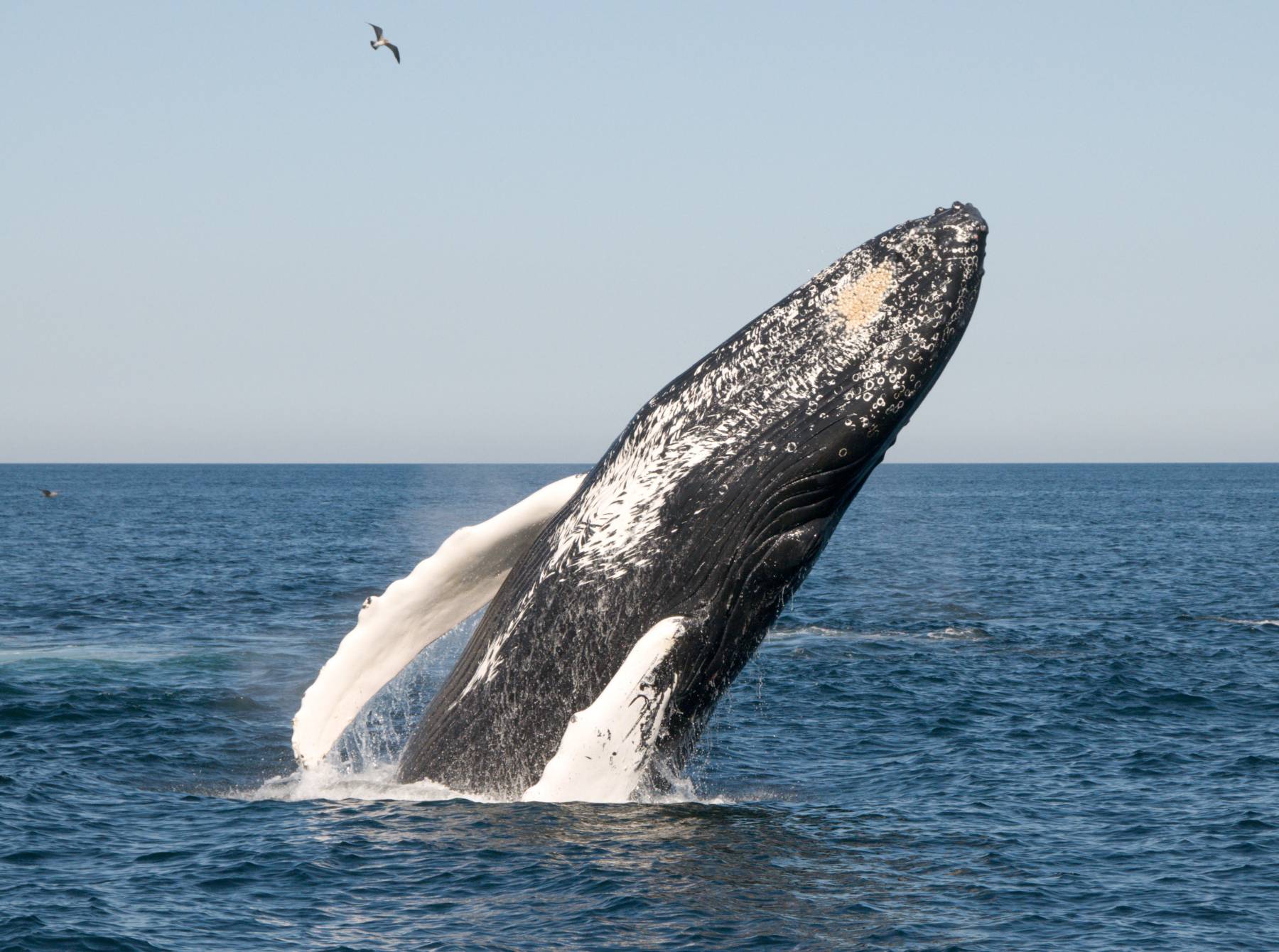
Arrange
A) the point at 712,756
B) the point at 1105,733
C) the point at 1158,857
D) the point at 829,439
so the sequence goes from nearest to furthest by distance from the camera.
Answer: the point at 829,439, the point at 1158,857, the point at 712,756, the point at 1105,733

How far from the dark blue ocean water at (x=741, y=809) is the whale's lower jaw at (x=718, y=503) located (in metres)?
0.88

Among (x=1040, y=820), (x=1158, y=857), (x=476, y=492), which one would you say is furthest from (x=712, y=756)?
(x=476, y=492)

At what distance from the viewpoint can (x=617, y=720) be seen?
1059cm

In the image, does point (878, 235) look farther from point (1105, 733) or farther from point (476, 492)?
point (476, 492)

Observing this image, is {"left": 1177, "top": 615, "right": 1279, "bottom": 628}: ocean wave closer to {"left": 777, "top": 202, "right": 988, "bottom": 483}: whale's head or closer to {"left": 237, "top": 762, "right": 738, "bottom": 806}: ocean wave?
{"left": 237, "top": 762, "right": 738, "bottom": 806}: ocean wave

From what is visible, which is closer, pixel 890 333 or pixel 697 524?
pixel 890 333

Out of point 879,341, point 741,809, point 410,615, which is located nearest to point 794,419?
point 879,341

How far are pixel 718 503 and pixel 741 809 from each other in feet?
15.8

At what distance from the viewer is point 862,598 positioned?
46000 millimetres

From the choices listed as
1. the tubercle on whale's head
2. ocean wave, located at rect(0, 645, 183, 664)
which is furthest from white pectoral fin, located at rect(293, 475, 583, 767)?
ocean wave, located at rect(0, 645, 183, 664)

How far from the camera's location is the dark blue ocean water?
1119 cm

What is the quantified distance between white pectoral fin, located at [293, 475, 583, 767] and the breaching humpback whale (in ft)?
0.15

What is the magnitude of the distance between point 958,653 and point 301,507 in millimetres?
109701

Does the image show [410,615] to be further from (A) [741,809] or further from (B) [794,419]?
(A) [741,809]
